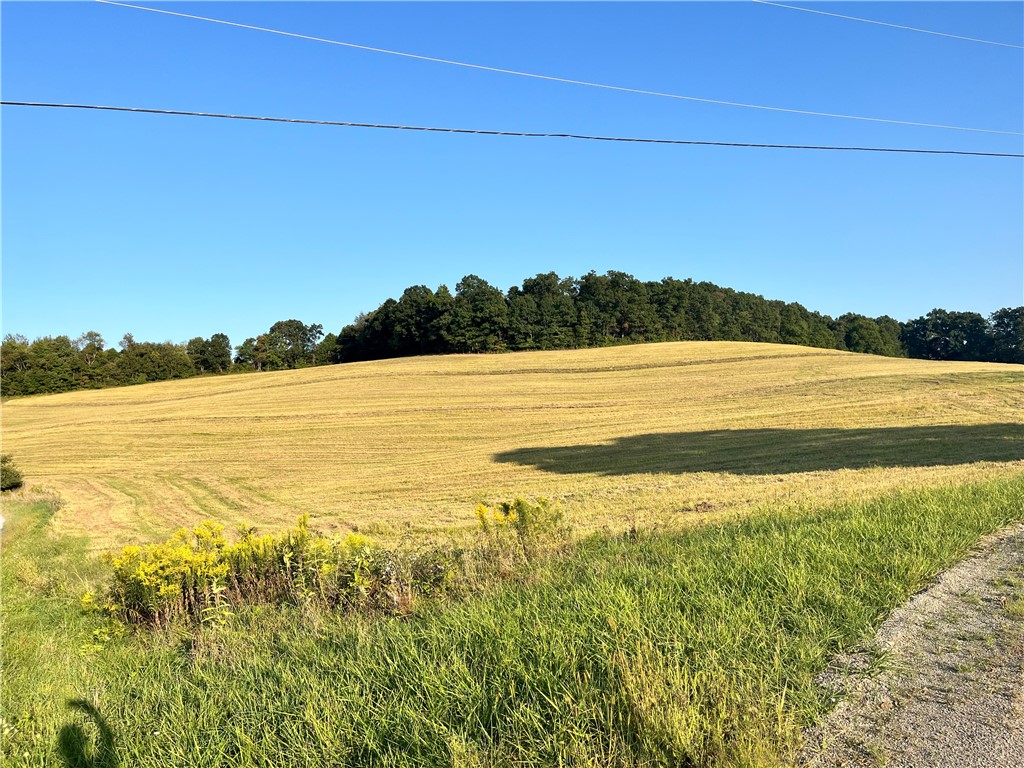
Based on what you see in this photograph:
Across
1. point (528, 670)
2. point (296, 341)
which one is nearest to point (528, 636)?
point (528, 670)

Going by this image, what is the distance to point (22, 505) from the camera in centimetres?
1716

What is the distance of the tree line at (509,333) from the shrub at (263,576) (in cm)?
6275

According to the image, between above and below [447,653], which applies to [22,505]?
below

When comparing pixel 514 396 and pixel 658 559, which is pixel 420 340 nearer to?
pixel 514 396

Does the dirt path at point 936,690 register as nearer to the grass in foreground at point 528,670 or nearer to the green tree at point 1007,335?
the grass in foreground at point 528,670

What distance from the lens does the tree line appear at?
62.8 meters

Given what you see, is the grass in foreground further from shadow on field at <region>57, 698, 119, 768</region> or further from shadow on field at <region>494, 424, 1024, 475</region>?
shadow on field at <region>494, 424, 1024, 475</region>

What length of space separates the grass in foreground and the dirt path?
14 cm

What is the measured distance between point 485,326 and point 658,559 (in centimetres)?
6591

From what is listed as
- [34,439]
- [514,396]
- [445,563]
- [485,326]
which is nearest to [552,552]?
[445,563]

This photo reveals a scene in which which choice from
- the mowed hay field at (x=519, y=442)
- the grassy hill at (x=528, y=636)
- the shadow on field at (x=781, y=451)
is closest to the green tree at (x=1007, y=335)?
the mowed hay field at (x=519, y=442)

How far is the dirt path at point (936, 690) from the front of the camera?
269cm

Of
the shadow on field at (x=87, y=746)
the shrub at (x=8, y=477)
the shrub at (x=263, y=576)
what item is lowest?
the shrub at (x=8, y=477)

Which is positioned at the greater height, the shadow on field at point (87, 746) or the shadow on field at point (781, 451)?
the shadow on field at point (87, 746)
